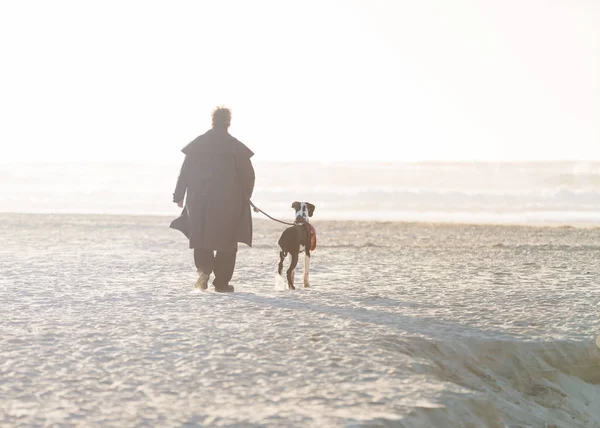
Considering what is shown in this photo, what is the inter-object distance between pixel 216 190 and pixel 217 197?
88mm

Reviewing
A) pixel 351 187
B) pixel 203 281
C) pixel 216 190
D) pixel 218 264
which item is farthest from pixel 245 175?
pixel 351 187

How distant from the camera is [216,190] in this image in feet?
30.8

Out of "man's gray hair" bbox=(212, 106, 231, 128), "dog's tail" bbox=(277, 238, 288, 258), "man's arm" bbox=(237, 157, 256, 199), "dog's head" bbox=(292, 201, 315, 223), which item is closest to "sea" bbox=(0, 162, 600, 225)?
"dog's head" bbox=(292, 201, 315, 223)

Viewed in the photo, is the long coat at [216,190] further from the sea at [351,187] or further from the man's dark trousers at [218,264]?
the sea at [351,187]

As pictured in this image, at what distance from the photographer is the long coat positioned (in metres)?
9.29

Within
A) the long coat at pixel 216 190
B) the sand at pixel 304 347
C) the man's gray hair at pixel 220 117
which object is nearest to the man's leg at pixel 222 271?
the long coat at pixel 216 190

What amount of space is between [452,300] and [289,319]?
7.38 feet

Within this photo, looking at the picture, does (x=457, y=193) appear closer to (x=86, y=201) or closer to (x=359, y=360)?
(x=86, y=201)

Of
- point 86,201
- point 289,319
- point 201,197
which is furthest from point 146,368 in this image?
point 86,201

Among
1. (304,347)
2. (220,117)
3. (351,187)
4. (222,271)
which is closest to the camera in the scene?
(304,347)

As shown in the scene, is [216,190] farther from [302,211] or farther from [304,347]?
[304,347]

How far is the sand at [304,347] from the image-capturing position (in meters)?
4.58

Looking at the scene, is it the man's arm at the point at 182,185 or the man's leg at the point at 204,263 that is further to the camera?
the man's arm at the point at 182,185

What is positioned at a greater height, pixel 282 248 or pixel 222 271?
pixel 282 248
